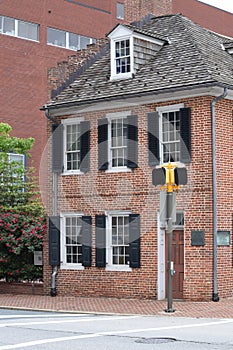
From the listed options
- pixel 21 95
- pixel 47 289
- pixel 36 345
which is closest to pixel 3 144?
pixel 47 289

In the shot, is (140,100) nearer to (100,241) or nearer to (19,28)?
(100,241)

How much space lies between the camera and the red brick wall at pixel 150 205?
22750mm

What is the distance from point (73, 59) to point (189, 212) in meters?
8.27

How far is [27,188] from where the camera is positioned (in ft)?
99.2

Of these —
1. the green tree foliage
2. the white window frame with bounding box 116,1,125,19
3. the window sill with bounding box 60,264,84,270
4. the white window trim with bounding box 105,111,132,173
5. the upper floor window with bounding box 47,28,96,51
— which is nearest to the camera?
the white window trim with bounding box 105,111,132,173

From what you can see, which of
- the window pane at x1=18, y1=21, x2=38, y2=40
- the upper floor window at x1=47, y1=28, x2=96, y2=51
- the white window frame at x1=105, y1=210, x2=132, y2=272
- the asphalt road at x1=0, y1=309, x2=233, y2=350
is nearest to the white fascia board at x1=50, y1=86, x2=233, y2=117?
the white window frame at x1=105, y1=210, x2=132, y2=272

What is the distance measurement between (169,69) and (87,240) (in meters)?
6.19

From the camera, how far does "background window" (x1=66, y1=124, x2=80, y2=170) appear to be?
26.2m

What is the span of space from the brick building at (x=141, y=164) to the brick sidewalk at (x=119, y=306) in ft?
2.01

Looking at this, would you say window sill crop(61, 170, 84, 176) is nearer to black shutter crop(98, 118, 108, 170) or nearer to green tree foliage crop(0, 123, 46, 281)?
black shutter crop(98, 118, 108, 170)

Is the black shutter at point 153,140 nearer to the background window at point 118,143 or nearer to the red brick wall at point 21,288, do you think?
the background window at point 118,143

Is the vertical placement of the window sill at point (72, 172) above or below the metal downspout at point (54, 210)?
above

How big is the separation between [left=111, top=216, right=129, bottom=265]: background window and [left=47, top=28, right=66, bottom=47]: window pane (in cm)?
2913

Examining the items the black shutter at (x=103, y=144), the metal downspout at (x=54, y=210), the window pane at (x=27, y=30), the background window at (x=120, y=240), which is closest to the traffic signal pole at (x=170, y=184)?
the background window at (x=120, y=240)
